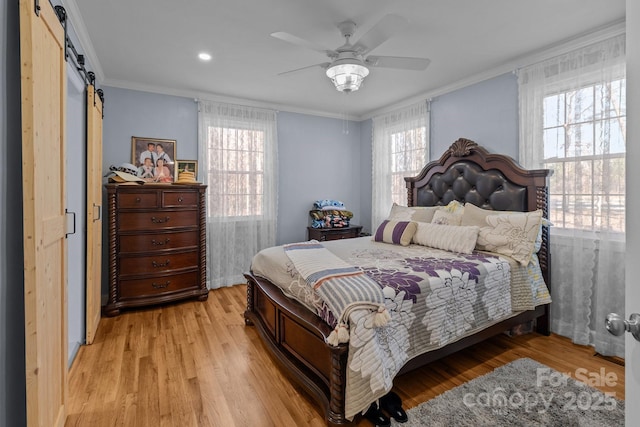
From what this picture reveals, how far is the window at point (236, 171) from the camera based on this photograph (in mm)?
4305

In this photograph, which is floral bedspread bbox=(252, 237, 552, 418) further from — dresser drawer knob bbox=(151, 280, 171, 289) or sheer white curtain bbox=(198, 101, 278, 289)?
sheer white curtain bbox=(198, 101, 278, 289)

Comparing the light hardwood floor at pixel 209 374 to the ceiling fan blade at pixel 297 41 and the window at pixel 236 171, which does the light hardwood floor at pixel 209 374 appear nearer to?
the window at pixel 236 171

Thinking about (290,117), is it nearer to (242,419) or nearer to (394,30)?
(394,30)

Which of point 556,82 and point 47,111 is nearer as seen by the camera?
point 47,111

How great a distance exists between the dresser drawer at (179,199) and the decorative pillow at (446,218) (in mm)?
2777

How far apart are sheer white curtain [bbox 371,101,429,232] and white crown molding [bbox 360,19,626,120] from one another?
0.29 m

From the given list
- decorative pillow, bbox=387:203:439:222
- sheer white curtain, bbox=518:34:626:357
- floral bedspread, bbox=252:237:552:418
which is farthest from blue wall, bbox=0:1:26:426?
sheer white curtain, bbox=518:34:626:357

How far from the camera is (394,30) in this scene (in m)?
2.01

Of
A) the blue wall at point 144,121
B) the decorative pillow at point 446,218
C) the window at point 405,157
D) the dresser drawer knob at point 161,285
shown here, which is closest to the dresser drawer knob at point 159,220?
the dresser drawer knob at point 161,285

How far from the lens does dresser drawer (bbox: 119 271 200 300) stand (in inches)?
135

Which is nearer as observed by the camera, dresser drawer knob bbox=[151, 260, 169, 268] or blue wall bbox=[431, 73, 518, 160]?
blue wall bbox=[431, 73, 518, 160]

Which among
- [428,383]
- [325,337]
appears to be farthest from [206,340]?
[428,383]

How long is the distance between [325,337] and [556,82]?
308 cm

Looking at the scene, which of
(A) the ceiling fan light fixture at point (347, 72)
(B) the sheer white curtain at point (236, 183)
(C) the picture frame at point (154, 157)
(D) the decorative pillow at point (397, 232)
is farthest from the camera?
(B) the sheer white curtain at point (236, 183)
